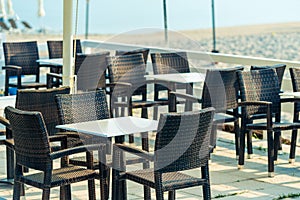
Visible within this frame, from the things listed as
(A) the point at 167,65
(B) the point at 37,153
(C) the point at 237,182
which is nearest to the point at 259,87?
(C) the point at 237,182

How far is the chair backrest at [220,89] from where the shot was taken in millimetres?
7648

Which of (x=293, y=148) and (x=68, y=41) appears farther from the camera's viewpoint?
(x=293, y=148)

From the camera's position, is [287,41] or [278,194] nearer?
[278,194]

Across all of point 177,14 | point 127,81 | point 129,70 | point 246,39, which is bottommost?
point 127,81

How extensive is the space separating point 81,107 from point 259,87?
2188mm

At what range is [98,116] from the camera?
6316 millimetres

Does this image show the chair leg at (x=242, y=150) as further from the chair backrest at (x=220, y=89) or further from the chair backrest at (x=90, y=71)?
the chair backrest at (x=90, y=71)

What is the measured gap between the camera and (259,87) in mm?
7777

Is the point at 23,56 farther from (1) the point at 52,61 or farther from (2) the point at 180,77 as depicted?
(2) the point at 180,77

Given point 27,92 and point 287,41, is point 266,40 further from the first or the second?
point 27,92

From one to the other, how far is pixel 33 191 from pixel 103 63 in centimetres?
283

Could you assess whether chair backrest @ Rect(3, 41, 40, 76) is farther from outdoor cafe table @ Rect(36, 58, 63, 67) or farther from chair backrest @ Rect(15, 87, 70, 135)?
chair backrest @ Rect(15, 87, 70, 135)

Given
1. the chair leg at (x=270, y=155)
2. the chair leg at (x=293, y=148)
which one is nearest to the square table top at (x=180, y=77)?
the chair leg at (x=293, y=148)

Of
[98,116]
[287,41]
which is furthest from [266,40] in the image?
[98,116]
